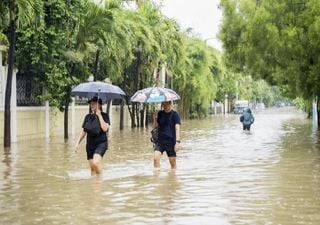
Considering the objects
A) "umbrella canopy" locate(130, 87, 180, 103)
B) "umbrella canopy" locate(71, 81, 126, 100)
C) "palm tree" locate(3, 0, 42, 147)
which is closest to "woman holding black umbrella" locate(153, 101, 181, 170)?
"umbrella canopy" locate(130, 87, 180, 103)

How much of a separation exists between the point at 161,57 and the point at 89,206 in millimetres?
28939

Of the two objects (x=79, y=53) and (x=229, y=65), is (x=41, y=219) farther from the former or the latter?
(x=229, y=65)

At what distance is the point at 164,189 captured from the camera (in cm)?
1125

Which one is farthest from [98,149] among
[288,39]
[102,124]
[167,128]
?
[288,39]

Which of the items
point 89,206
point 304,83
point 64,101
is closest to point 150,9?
point 64,101

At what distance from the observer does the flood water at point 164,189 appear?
8.61 metres

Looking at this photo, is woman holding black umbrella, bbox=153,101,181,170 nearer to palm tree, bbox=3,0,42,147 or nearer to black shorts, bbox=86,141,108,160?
black shorts, bbox=86,141,108,160

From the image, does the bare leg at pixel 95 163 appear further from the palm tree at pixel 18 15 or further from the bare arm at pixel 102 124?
the palm tree at pixel 18 15

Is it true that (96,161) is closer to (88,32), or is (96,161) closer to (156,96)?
(156,96)

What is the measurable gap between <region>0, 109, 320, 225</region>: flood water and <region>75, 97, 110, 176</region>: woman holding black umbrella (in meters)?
0.55

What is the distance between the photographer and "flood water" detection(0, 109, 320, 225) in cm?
861

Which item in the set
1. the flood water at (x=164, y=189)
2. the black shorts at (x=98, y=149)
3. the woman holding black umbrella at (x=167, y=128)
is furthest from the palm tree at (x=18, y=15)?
the woman holding black umbrella at (x=167, y=128)

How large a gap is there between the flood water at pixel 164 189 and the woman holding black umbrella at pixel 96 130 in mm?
548

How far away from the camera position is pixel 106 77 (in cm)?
3297
